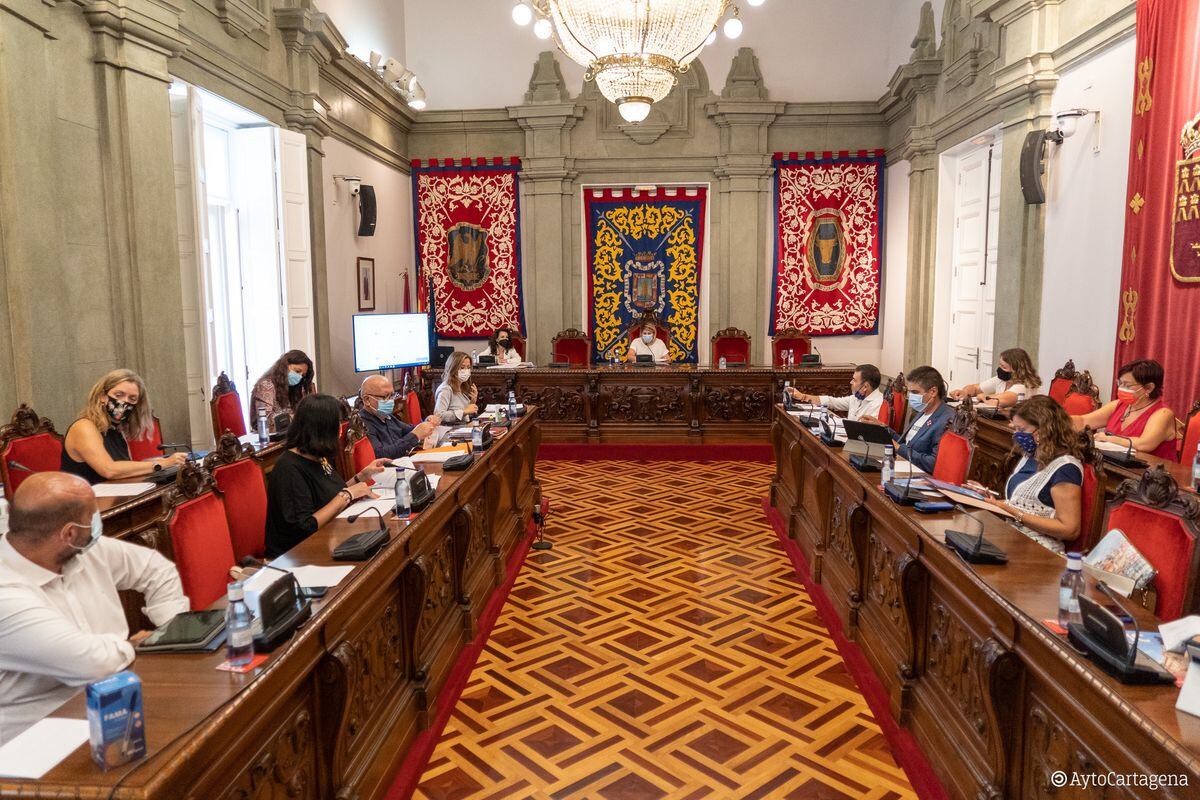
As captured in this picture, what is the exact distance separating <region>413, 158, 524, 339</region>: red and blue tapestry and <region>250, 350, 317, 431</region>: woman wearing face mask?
5.51m

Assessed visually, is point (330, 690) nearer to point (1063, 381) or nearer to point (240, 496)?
point (240, 496)

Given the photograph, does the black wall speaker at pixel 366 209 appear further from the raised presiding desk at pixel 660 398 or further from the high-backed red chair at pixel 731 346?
the high-backed red chair at pixel 731 346

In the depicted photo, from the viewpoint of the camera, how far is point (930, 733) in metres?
2.98

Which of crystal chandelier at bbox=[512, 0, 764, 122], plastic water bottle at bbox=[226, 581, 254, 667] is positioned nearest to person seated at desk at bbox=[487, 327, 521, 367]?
crystal chandelier at bbox=[512, 0, 764, 122]

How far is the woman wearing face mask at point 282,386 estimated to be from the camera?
18.8 feet

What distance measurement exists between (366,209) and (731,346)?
187 inches

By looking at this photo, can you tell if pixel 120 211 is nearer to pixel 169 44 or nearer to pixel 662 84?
pixel 169 44

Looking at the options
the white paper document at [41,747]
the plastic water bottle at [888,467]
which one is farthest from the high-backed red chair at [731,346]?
the white paper document at [41,747]

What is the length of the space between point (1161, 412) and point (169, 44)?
6.49 m

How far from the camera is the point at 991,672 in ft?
7.54

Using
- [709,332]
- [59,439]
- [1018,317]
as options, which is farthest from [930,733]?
[709,332]

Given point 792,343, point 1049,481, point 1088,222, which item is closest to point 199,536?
point 1049,481

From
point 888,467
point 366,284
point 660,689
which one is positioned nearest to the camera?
point 660,689

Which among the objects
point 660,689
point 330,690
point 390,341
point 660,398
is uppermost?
point 390,341
